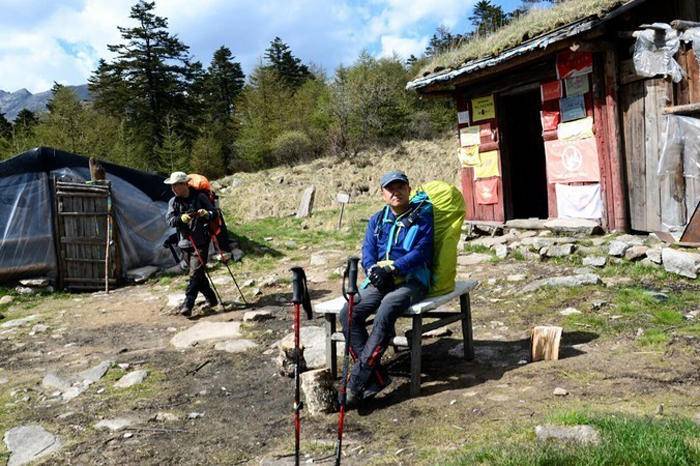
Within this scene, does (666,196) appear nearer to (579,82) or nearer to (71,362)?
(579,82)

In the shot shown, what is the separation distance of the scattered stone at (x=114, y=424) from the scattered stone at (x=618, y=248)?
633 centimetres

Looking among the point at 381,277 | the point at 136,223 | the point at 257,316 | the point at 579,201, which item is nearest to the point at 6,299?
the point at 136,223

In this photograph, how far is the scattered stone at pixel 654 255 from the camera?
7.27m

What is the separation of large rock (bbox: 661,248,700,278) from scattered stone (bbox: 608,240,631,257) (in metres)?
0.64

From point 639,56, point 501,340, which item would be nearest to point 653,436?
point 501,340

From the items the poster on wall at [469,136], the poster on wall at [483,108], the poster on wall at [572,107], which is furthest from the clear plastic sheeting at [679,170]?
the poster on wall at [469,136]

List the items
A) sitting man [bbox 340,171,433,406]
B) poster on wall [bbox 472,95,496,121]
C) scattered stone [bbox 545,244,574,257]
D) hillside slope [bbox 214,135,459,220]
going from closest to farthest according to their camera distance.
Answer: sitting man [bbox 340,171,433,406] < scattered stone [bbox 545,244,574,257] < poster on wall [bbox 472,95,496,121] < hillside slope [bbox 214,135,459,220]

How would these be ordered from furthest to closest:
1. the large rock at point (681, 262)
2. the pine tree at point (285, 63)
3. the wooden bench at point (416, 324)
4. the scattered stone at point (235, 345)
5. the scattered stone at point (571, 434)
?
the pine tree at point (285, 63)
the large rock at point (681, 262)
the scattered stone at point (235, 345)
the wooden bench at point (416, 324)
the scattered stone at point (571, 434)

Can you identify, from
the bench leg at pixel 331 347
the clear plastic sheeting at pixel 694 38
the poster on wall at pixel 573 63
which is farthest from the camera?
the poster on wall at pixel 573 63

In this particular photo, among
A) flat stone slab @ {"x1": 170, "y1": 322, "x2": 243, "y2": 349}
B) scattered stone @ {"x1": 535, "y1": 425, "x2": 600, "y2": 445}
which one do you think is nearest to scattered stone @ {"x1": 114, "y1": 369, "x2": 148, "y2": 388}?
flat stone slab @ {"x1": 170, "y1": 322, "x2": 243, "y2": 349}

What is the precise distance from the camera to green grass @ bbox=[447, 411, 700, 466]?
2.80m

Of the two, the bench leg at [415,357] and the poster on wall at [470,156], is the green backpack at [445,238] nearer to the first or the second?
the bench leg at [415,357]

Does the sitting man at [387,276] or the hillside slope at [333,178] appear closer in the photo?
the sitting man at [387,276]

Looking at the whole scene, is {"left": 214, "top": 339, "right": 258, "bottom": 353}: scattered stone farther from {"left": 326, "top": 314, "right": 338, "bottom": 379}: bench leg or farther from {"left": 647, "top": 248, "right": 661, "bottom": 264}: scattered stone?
{"left": 647, "top": 248, "right": 661, "bottom": 264}: scattered stone
